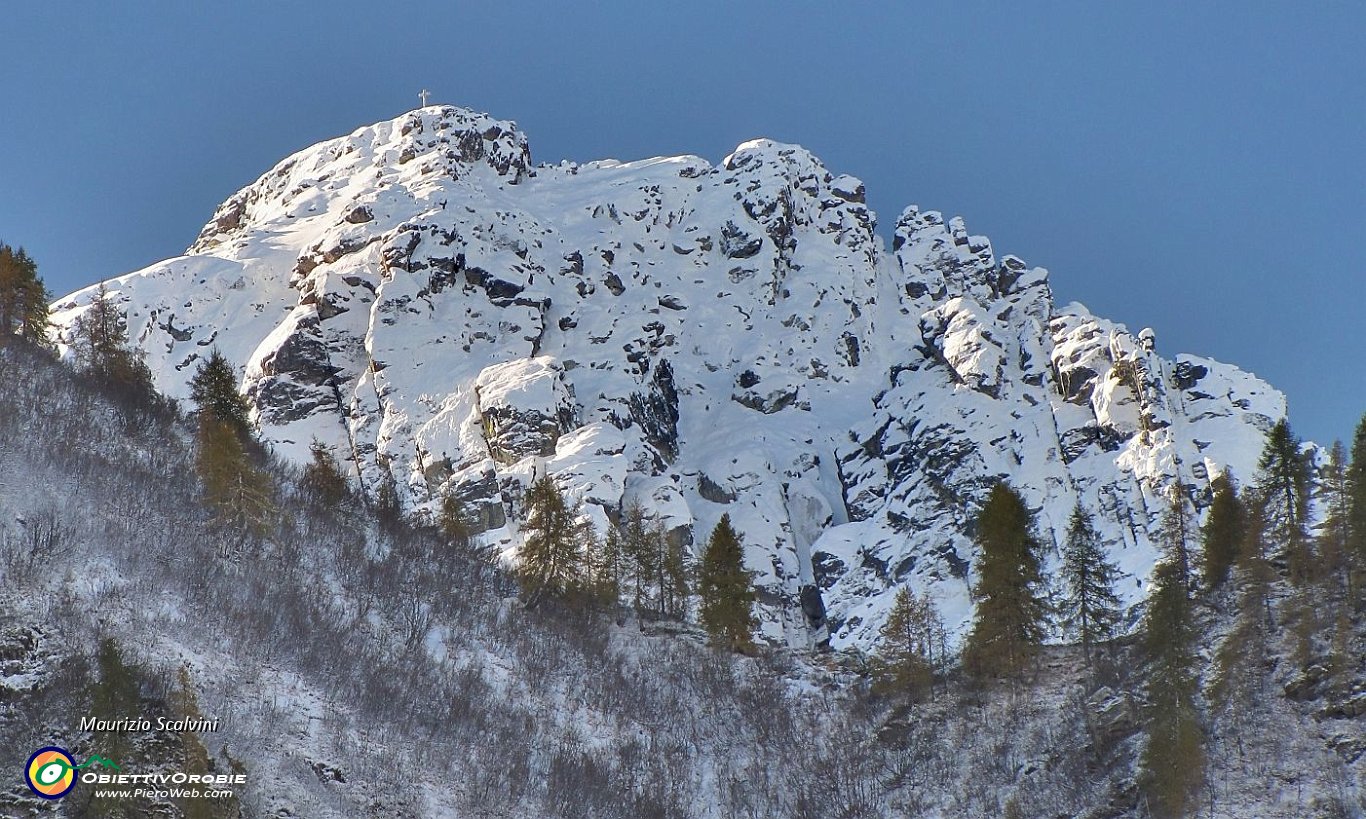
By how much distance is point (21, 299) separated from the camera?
8638 centimetres

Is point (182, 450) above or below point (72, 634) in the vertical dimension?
above

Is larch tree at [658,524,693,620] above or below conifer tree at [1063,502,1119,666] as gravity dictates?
above

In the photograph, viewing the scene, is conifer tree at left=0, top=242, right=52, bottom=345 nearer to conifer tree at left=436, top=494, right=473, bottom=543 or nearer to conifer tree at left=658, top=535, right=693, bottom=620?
conifer tree at left=436, top=494, right=473, bottom=543

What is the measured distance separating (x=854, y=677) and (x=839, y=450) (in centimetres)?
8926

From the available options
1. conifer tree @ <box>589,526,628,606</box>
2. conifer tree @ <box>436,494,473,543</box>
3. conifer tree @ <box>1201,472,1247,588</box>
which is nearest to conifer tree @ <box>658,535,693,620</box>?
conifer tree @ <box>589,526,628,606</box>

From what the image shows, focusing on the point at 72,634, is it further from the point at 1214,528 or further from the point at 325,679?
the point at 1214,528

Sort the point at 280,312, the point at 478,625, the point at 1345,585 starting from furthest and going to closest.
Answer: the point at 280,312
the point at 478,625
the point at 1345,585

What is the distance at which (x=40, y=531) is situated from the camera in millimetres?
53375

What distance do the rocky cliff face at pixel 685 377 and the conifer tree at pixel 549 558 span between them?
134 ft

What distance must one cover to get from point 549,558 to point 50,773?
39150 millimetres

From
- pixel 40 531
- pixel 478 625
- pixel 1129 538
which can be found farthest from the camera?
pixel 1129 538

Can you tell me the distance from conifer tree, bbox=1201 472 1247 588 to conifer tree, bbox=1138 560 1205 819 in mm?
5455

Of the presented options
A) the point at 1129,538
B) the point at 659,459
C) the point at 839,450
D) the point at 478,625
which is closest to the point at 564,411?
the point at 659,459

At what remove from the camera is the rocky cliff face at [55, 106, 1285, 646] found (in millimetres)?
135625
